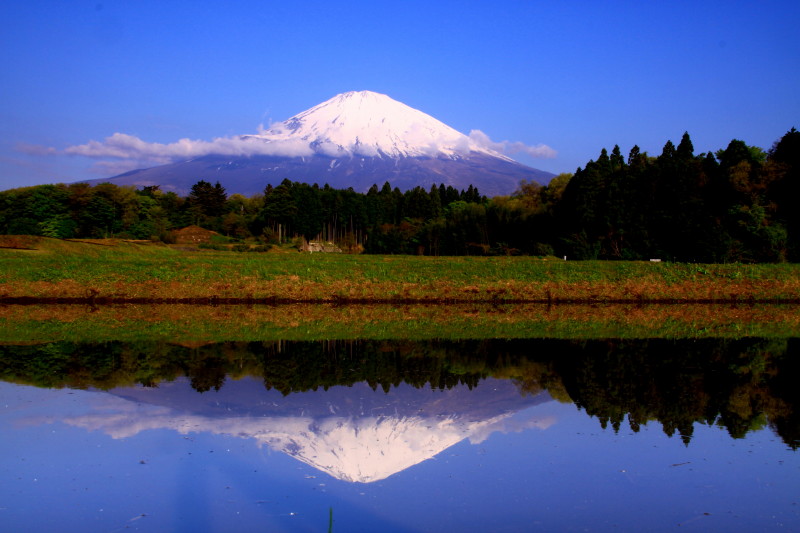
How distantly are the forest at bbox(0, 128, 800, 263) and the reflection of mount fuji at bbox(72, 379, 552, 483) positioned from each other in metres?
41.6

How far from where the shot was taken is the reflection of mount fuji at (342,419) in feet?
27.3

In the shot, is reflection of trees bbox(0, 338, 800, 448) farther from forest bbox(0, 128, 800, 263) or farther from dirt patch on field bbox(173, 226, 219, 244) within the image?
dirt patch on field bbox(173, 226, 219, 244)

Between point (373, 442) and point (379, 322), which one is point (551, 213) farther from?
point (373, 442)

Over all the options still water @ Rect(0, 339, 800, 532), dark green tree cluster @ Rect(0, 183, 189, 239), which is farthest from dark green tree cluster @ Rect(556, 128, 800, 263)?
dark green tree cluster @ Rect(0, 183, 189, 239)

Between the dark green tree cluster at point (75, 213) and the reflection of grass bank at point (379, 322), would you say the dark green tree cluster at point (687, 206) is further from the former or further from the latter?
the dark green tree cluster at point (75, 213)

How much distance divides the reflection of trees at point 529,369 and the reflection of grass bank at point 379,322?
1.67 meters

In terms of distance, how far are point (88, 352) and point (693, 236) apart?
1936 inches

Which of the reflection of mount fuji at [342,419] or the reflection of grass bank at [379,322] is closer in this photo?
the reflection of mount fuji at [342,419]

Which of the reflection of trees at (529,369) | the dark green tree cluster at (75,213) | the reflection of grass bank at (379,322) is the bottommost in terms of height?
the reflection of grass bank at (379,322)

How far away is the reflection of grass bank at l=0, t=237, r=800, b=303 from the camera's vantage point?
30172 mm

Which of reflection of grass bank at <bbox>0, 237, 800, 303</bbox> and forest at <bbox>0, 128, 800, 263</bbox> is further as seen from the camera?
forest at <bbox>0, 128, 800, 263</bbox>

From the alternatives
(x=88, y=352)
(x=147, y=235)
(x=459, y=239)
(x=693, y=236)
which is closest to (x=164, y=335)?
(x=88, y=352)

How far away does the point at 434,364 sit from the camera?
14.9 m

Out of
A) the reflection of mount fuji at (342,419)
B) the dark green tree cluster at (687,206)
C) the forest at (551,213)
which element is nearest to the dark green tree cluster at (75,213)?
the forest at (551,213)
